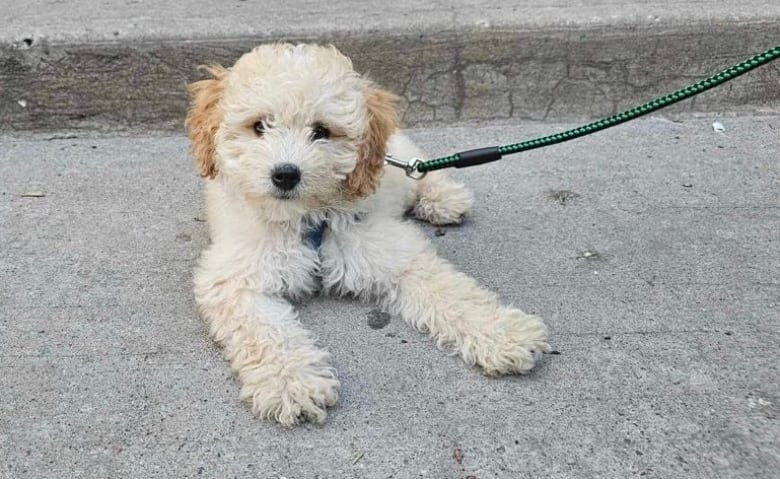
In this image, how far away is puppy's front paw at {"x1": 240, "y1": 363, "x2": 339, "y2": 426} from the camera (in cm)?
239

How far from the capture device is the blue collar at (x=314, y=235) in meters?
2.99

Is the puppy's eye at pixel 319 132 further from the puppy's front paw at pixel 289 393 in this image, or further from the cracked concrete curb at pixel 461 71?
the cracked concrete curb at pixel 461 71

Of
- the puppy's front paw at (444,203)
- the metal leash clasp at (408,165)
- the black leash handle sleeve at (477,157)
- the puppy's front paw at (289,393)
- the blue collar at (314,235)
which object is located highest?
the black leash handle sleeve at (477,157)

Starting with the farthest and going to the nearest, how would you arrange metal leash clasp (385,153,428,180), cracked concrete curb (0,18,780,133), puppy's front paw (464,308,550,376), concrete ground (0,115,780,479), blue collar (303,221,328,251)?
1. cracked concrete curb (0,18,780,133)
2. metal leash clasp (385,153,428,180)
3. blue collar (303,221,328,251)
4. puppy's front paw (464,308,550,376)
5. concrete ground (0,115,780,479)

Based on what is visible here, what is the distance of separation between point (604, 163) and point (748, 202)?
812mm

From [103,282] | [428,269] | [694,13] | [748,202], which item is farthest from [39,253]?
[694,13]

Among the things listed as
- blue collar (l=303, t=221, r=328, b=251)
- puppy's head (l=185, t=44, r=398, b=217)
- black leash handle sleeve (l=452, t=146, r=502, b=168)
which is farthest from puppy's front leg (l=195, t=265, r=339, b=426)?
black leash handle sleeve (l=452, t=146, r=502, b=168)

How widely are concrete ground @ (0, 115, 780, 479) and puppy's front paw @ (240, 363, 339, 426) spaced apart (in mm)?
45

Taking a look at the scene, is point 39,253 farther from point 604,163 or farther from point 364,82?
Result: point 604,163

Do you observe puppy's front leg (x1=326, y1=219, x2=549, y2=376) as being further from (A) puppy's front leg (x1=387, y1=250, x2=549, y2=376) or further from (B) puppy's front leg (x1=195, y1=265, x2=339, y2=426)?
(B) puppy's front leg (x1=195, y1=265, x2=339, y2=426)

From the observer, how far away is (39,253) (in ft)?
11.3

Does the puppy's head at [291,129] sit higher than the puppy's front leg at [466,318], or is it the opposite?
the puppy's head at [291,129]

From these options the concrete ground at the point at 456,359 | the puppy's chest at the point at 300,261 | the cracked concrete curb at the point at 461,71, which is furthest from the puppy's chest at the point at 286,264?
the cracked concrete curb at the point at 461,71

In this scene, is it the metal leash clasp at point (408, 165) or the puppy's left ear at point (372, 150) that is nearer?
the puppy's left ear at point (372, 150)
